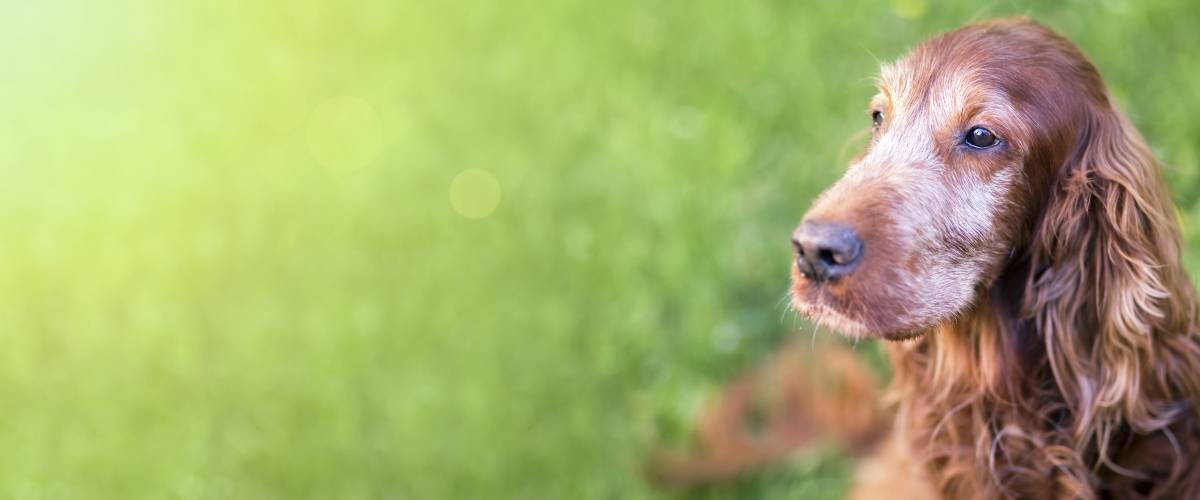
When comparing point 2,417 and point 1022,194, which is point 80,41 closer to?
point 2,417

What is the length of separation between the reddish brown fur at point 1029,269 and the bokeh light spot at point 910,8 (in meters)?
2.02

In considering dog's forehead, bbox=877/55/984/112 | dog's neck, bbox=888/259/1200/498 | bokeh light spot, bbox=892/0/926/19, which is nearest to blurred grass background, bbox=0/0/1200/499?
bokeh light spot, bbox=892/0/926/19

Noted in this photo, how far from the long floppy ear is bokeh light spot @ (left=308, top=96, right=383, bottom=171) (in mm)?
3476

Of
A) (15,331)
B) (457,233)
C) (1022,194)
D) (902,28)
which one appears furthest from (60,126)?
(1022,194)

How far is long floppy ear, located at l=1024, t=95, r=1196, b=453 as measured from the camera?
2291mm

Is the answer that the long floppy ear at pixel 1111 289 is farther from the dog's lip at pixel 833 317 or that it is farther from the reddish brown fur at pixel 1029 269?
the dog's lip at pixel 833 317

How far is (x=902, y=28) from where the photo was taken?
441 cm

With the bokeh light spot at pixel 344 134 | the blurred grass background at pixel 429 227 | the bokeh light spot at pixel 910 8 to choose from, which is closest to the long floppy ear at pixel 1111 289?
the blurred grass background at pixel 429 227

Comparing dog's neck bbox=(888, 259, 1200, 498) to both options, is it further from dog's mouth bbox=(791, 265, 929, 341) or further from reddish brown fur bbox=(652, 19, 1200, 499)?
dog's mouth bbox=(791, 265, 929, 341)

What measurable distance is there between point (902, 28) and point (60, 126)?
3903mm

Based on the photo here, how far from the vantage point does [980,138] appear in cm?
226

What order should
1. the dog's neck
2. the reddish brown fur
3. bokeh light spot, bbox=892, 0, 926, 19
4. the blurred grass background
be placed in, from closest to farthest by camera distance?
the reddish brown fur, the dog's neck, the blurred grass background, bokeh light spot, bbox=892, 0, 926, 19

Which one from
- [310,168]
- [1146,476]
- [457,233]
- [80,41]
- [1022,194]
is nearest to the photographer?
[1022,194]

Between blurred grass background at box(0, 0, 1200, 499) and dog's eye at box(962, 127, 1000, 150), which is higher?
blurred grass background at box(0, 0, 1200, 499)
